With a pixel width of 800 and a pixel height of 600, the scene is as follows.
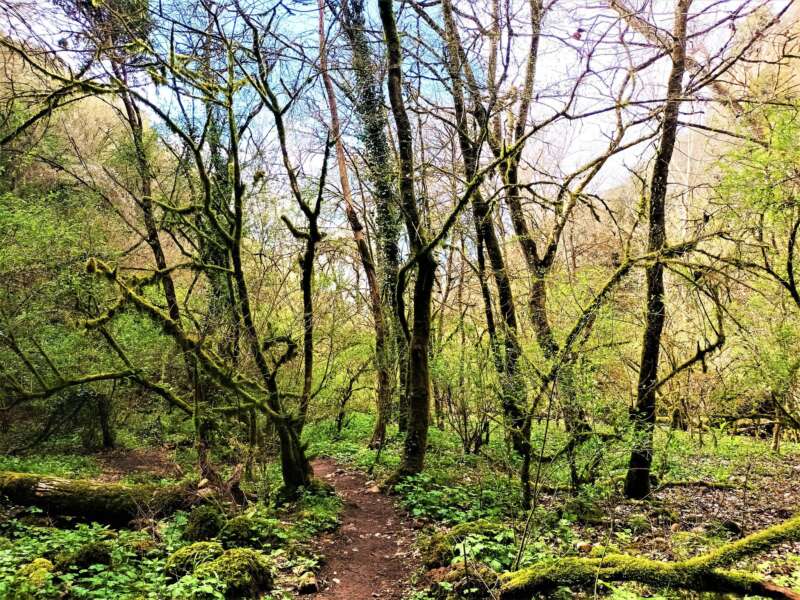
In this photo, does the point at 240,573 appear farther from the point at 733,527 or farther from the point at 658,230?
the point at 658,230

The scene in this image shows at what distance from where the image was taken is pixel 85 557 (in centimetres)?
389

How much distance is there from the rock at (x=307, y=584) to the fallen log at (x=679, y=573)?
197 cm

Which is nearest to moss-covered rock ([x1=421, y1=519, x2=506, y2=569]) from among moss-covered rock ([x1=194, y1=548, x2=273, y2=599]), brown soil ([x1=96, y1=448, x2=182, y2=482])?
moss-covered rock ([x1=194, y1=548, x2=273, y2=599])

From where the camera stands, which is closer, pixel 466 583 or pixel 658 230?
pixel 466 583

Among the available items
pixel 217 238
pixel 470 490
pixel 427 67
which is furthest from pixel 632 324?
pixel 217 238

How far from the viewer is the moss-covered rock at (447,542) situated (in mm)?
4500

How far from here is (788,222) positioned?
5.63m

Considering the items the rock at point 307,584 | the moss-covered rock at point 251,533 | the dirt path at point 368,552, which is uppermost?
the moss-covered rock at point 251,533

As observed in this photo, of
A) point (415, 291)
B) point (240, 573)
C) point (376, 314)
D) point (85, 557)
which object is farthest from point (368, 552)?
point (376, 314)

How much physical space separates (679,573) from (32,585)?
13.9ft

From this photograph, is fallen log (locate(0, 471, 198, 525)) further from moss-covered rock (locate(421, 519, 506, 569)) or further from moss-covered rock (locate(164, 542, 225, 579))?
moss-covered rock (locate(421, 519, 506, 569))

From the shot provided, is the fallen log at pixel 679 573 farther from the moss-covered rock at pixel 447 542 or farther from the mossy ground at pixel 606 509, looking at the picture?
the moss-covered rock at pixel 447 542

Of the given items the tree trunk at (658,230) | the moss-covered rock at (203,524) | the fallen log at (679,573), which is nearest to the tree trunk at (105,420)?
the moss-covered rock at (203,524)

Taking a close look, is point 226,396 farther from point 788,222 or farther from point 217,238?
point 788,222
